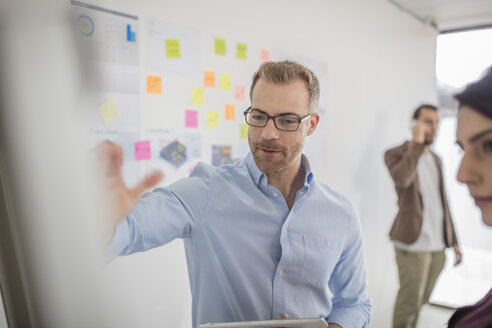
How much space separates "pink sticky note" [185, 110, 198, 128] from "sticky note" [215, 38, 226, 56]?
0.99ft

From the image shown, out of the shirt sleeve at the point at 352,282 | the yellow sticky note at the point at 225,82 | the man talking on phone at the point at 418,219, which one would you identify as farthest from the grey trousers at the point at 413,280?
the yellow sticky note at the point at 225,82

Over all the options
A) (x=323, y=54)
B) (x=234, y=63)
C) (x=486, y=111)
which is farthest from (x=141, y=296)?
(x=323, y=54)

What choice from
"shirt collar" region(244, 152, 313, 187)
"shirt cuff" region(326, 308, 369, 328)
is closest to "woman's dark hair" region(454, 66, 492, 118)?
"shirt collar" region(244, 152, 313, 187)

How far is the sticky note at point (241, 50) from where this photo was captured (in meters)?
1.62

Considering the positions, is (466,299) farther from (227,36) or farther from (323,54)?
(227,36)

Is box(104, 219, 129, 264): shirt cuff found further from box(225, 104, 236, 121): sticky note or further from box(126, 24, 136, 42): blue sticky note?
box(225, 104, 236, 121): sticky note

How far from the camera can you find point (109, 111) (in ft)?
3.91

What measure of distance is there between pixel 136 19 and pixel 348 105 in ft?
5.04

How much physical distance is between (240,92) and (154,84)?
459 millimetres

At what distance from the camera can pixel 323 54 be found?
A: 2.02 meters

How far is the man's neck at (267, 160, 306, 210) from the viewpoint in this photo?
1069 mm

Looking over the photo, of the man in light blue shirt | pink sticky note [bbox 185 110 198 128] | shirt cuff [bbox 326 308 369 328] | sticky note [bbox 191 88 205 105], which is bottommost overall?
shirt cuff [bbox 326 308 369 328]

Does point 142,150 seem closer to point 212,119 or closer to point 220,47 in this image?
point 212,119

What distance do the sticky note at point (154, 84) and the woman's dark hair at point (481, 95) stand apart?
1.05m
